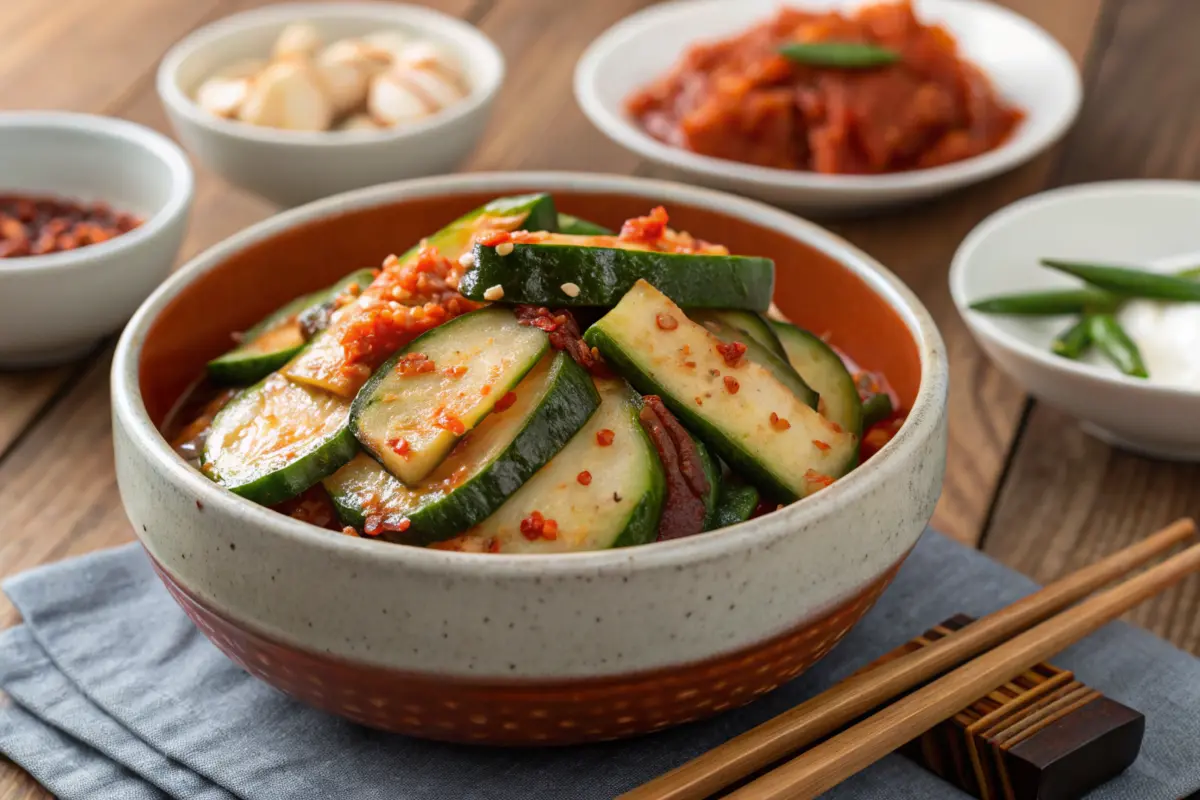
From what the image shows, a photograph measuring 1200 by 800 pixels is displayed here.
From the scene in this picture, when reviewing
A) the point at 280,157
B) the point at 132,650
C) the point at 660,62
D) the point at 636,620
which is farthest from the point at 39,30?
the point at 636,620

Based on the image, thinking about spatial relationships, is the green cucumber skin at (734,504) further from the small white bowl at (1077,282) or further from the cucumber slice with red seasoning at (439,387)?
the small white bowl at (1077,282)

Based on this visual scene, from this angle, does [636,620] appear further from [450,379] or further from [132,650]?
[132,650]

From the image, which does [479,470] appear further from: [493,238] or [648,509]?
[493,238]

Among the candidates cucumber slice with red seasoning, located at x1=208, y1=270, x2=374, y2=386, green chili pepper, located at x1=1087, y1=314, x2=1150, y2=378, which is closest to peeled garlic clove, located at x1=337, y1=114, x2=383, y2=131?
cucumber slice with red seasoning, located at x1=208, y1=270, x2=374, y2=386

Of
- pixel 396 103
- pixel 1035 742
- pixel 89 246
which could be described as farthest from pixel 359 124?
pixel 1035 742

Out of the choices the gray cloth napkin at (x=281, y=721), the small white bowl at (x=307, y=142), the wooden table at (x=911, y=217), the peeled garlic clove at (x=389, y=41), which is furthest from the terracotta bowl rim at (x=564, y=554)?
the peeled garlic clove at (x=389, y=41)
